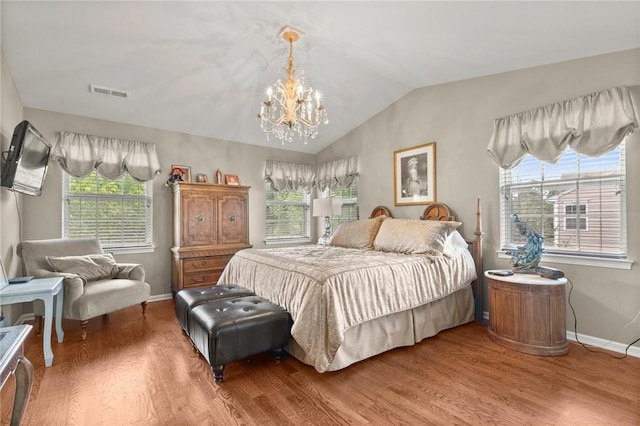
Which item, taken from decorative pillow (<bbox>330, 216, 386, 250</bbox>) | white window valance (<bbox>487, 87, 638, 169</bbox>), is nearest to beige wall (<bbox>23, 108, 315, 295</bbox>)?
decorative pillow (<bbox>330, 216, 386, 250</bbox>)

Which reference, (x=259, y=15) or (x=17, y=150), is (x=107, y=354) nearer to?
(x=17, y=150)

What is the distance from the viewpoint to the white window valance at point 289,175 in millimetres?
5438

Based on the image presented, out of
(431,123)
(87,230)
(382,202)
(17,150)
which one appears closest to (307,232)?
(382,202)

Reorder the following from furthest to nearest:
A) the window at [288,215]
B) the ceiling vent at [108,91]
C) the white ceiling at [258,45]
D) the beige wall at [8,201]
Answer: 1. the window at [288,215]
2. the ceiling vent at [108,91]
3. the beige wall at [8,201]
4. the white ceiling at [258,45]

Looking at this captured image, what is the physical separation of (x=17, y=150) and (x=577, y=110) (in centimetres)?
479

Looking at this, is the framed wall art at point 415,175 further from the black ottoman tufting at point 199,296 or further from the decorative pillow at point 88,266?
Answer: the decorative pillow at point 88,266

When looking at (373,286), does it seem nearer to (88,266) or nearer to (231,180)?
(88,266)

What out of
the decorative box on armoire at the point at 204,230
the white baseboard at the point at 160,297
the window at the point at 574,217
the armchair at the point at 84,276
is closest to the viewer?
the window at the point at 574,217

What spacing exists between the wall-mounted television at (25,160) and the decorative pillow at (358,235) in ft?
10.5

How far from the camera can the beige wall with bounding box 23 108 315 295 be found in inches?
147

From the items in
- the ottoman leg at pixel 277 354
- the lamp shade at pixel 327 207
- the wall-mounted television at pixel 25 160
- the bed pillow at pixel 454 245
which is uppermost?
the wall-mounted television at pixel 25 160

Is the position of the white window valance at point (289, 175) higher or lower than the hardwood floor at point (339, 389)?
higher

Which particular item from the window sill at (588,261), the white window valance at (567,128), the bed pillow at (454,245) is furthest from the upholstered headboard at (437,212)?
the window sill at (588,261)

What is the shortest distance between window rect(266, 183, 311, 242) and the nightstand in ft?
12.1
